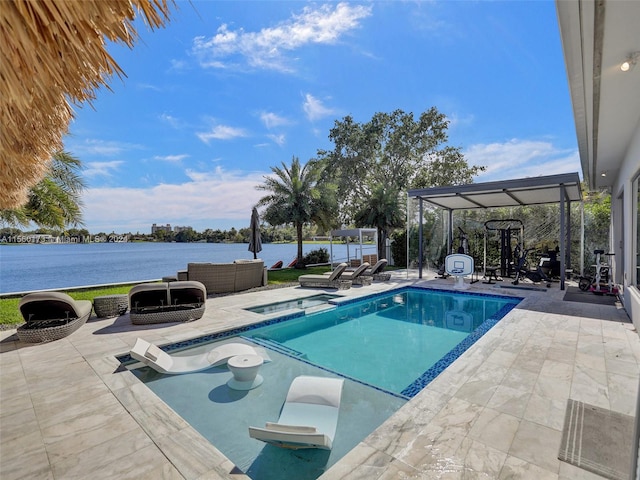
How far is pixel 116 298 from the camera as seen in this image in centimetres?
710

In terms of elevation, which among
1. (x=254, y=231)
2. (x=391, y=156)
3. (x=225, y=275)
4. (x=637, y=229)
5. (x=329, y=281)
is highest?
(x=391, y=156)

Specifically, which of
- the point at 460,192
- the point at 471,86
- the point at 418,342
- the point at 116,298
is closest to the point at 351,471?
the point at 418,342

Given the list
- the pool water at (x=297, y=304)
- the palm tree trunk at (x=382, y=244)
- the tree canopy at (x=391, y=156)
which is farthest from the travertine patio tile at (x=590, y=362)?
the tree canopy at (x=391, y=156)

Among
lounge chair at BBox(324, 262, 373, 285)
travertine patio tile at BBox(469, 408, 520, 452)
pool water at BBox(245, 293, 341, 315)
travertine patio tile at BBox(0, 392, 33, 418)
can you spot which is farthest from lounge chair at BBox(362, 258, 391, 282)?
travertine patio tile at BBox(0, 392, 33, 418)

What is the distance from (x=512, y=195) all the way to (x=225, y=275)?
424 inches

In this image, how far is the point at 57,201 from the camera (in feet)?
36.3

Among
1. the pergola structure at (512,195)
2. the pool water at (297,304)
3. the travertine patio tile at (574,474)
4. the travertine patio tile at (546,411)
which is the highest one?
the pergola structure at (512,195)

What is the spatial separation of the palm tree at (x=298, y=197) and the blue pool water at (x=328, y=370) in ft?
32.6

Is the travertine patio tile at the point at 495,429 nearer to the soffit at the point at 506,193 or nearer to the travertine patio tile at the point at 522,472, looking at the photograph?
the travertine patio tile at the point at 522,472

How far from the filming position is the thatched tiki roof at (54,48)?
1.36m

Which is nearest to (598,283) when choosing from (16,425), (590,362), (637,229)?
(637,229)

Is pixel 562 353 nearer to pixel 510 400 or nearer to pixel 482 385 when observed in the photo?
pixel 482 385

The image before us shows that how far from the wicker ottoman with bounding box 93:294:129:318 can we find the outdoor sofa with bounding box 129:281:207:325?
93 centimetres

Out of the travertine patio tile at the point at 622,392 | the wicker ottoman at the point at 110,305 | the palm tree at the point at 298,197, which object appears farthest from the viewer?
the palm tree at the point at 298,197
